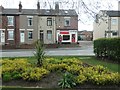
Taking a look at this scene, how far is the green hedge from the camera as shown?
2206cm

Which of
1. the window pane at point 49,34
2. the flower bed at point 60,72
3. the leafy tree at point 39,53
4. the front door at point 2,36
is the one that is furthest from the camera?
the window pane at point 49,34

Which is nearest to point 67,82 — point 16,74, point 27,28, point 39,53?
point 16,74

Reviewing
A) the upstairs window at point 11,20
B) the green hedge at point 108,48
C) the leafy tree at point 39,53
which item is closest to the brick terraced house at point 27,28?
the upstairs window at point 11,20

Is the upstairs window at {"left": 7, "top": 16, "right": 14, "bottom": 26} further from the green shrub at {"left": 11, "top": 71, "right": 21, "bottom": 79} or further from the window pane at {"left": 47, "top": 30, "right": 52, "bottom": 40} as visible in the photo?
the green shrub at {"left": 11, "top": 71, "right": 21, "bottom": 79}

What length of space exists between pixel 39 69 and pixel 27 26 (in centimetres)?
4610

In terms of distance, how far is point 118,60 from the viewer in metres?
21.8

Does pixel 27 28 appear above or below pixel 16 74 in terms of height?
above

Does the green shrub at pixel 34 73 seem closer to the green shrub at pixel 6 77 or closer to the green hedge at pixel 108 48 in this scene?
the green shrub at pixel 6 77

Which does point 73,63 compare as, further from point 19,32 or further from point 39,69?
point 19,32

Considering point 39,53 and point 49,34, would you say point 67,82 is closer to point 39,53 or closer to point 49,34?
point 39,53

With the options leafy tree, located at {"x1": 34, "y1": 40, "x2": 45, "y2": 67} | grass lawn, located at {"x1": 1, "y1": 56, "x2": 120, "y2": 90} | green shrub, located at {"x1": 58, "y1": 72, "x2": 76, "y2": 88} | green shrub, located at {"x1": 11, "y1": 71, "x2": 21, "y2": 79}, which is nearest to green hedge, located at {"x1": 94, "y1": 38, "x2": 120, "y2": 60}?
grass lawn, located at {"x1": 1, "y1": 56, "x2": 120, "y2": 90}

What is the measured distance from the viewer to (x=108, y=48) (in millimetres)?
24328

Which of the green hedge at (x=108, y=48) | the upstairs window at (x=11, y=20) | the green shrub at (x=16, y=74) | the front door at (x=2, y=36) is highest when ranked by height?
the upstairs window at (x=11, y=20)

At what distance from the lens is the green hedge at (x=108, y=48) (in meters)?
22.1
